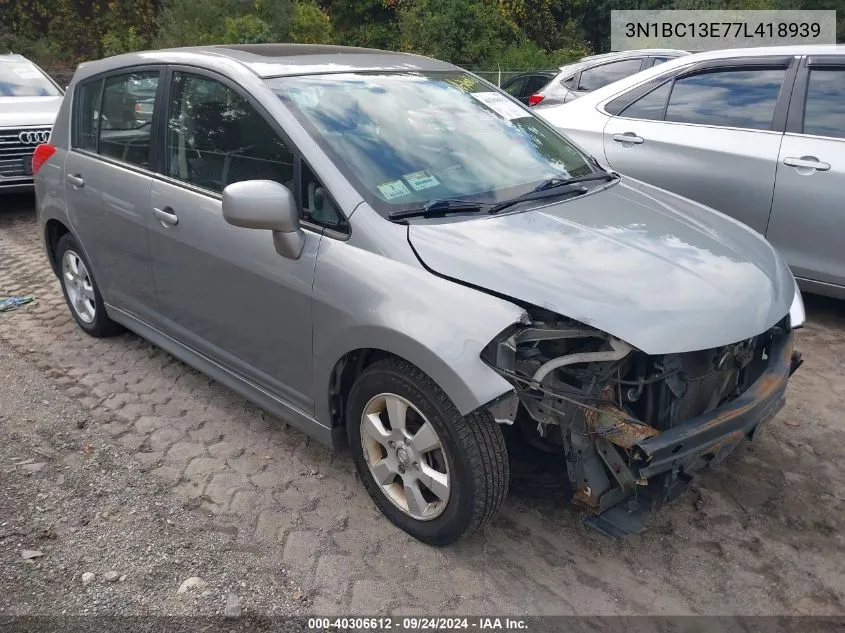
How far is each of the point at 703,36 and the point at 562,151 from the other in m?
17.3

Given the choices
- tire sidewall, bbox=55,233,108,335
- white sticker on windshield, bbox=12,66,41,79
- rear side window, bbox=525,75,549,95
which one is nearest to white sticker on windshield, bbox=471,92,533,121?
tire sidewall, bbox=55,233,108,335

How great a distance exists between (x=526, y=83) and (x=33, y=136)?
729 cm

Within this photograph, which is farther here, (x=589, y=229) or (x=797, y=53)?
(x=797, y=53)

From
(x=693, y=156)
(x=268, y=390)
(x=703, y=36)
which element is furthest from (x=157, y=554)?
(x=703, y=36)

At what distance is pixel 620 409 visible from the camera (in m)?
2.40

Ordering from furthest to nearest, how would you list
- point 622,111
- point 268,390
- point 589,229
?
point 622,111 → point 268,390 → point 589,229

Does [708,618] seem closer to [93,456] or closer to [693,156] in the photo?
[93,456]

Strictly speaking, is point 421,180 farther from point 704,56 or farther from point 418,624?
point 704,56

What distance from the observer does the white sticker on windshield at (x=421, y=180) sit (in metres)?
2.89

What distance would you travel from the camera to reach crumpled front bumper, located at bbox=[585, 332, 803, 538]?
237cm

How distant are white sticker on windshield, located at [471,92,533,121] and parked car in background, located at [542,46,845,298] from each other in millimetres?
1607

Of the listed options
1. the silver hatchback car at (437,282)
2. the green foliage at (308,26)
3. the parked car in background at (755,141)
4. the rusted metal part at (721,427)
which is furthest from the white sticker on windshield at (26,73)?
the rusted metal part at (721,427)

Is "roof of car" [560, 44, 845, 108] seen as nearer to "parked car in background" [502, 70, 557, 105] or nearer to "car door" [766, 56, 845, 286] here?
"car door" [766, 56, 845, 286]

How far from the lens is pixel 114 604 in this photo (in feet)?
8.38
